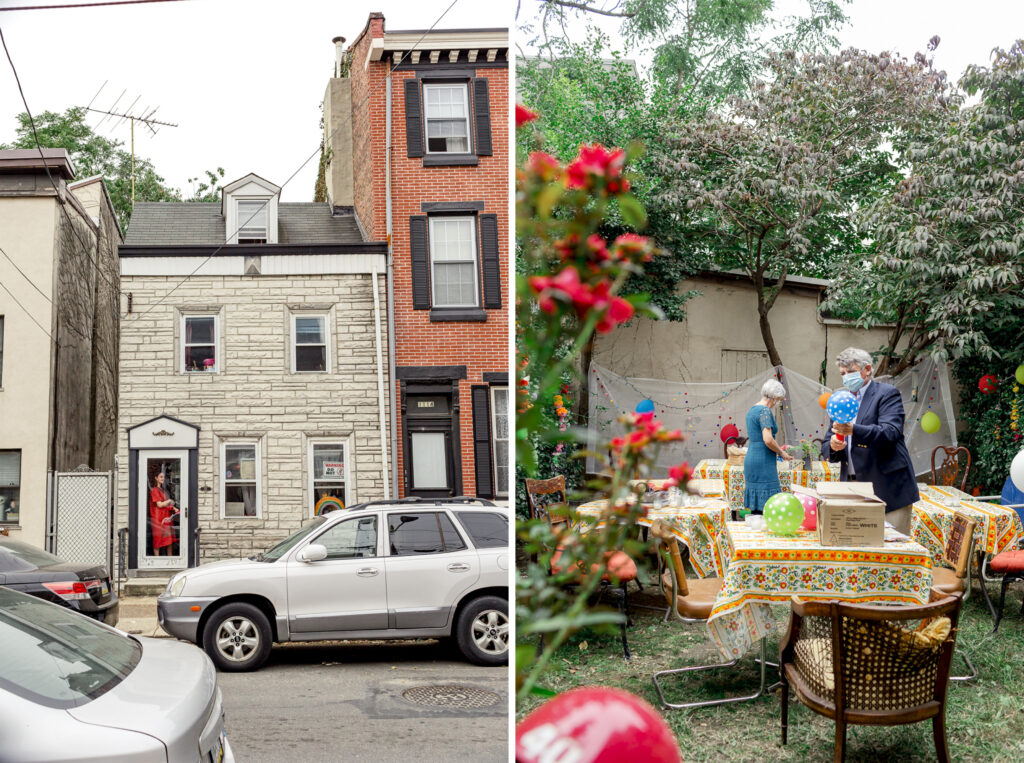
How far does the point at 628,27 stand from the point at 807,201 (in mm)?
5817

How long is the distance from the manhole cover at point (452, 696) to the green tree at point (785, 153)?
13.8 ft

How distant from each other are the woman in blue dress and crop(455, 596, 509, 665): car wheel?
1355mm

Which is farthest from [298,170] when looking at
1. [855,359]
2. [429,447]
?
[855,359]

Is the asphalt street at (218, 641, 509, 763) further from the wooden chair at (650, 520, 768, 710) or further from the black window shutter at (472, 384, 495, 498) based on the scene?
the black window shutter at (472, 384, 495, 498)

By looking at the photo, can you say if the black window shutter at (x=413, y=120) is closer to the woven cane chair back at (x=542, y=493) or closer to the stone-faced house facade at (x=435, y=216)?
the stone-faced house facade at (x=435, y=216)

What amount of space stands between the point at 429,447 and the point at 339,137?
5.92ft

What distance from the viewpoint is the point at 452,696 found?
170 inches

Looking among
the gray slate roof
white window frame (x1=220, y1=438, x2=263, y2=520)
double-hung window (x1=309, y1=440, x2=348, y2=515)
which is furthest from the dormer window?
double-hung window (x1=309, y1=440, x2=348, y2=515)

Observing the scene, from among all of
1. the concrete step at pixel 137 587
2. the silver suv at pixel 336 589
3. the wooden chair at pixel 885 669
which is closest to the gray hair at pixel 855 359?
the wooden chair at pixel 885 669

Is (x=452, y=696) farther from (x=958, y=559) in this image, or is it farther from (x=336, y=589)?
(x=958, y=559)

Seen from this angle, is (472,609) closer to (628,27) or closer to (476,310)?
(476,310)

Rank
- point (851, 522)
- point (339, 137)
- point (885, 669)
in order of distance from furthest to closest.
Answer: point (339, 137) < point (851, 522) < point (885, 669)

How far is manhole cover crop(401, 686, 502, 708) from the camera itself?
4.13m

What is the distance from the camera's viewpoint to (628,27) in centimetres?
262
